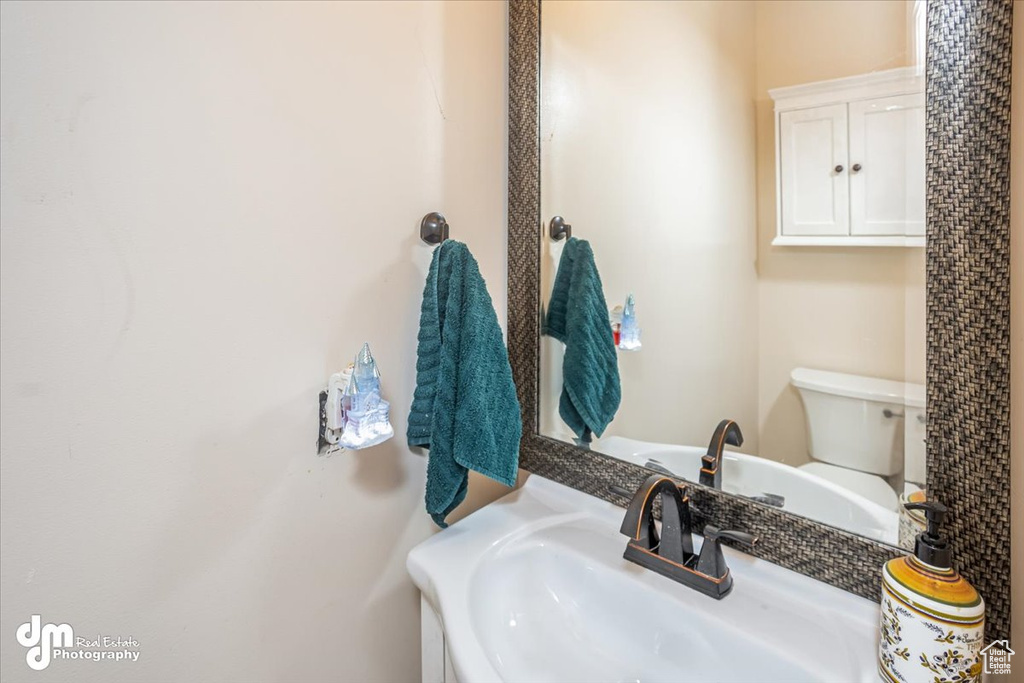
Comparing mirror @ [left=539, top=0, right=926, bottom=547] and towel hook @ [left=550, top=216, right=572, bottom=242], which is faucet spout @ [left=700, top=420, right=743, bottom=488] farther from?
towel hook @ [left=550, top=216, right=572, bottom=242]

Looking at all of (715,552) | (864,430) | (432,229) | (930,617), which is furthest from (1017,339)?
(432,229)

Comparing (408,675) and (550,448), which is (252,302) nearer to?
(550,448)

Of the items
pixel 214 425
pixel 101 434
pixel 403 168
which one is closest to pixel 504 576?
pixel 214 425

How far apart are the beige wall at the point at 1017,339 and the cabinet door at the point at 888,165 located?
8 centimetres

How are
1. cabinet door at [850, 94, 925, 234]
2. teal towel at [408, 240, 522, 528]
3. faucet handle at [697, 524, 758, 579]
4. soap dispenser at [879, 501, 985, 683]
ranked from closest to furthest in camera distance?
soap dispenser at [879, 501, 985, 683] < cabinet door at [850, 94, 925, 234] < faucet handle at [697, 524, 758, 579] < teal towel at [408, 240, 522, 528]

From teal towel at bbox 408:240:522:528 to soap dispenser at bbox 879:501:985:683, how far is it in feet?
1.75

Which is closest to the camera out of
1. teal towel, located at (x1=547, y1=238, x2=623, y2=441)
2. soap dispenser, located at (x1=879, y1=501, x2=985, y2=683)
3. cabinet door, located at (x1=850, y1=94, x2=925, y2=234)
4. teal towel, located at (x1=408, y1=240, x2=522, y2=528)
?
soap dispenser, located at (x1=879, y1=501, x2=985, y2=683)

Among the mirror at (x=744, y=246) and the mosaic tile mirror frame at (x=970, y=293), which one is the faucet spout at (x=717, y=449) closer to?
the mirror at (x=744, y=246)

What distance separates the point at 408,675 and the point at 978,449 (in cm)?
101

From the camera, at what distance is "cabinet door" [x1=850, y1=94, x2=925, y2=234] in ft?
2.07

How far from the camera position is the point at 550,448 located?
3.53ft

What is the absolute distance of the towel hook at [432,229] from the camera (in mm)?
938

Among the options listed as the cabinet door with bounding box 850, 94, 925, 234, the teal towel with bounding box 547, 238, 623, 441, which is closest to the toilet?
the cabinet door with bounding box 850, 94, 925, 234

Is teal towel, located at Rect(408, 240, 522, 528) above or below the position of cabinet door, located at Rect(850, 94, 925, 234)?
below
